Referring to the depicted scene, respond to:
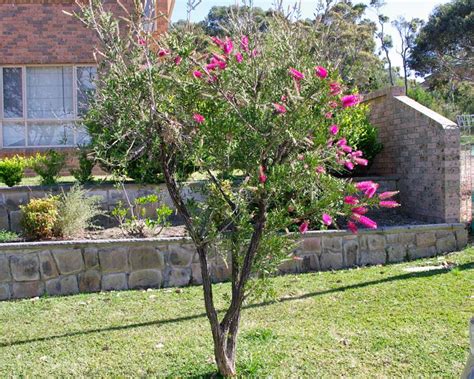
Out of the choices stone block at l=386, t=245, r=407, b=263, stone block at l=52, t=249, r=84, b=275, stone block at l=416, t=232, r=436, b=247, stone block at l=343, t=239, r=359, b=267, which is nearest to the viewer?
stone block at l=52, t=249, r=84, b=275

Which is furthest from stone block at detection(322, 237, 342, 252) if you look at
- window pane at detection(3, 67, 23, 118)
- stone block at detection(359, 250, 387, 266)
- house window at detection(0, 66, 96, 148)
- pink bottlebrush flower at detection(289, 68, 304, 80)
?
window pane at detection(3, 67, 23, 118)

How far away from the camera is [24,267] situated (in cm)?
685

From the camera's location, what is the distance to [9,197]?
882 cm

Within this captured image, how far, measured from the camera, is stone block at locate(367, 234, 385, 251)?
788 cm

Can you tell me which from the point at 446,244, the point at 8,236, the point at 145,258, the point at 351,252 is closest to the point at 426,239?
Answer: the point at 446,244

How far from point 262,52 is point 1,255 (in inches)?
180

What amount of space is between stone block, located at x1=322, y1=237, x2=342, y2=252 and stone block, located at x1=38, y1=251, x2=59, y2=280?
3.32 metres

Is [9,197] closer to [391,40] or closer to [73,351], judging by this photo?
[73,351]

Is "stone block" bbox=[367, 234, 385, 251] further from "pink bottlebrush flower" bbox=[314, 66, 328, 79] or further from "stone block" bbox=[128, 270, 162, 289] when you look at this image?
"pink bottlebrush flower" bbox=[314, 66, 328, 79]

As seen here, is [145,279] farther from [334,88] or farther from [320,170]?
[334,88]

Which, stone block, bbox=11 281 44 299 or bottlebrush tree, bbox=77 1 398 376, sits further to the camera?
stone block, bbox=11 281 44 299

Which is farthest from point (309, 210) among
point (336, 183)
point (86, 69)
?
point (86, 69)

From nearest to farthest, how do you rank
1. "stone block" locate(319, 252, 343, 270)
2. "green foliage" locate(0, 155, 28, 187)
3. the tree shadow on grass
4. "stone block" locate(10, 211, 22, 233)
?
1. the tree shadow on grass
2. "stone block" locate(319, 252, 343, 270)
3. "stone block" locate(10, 211, 22, 233)
4. "green foliage" locate(0, 155, 28, 187)

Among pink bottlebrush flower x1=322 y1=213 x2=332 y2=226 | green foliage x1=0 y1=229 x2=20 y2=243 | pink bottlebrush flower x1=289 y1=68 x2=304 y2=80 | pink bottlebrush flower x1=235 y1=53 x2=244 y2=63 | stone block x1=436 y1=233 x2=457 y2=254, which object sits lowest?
stone block x1=436 y1=233 x2=457 y2=254
